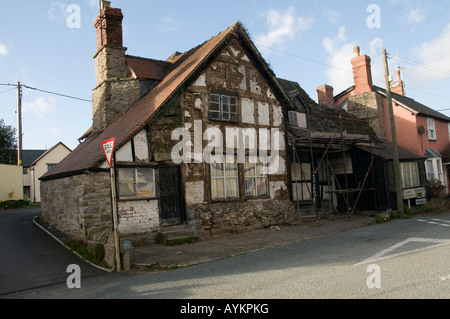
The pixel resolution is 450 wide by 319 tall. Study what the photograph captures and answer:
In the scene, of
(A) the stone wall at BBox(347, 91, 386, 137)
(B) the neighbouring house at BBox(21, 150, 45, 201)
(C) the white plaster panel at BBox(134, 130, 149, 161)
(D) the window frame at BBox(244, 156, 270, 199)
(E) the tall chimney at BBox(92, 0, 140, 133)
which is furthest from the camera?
(B) the neighbouring house at BBox(21, 150, 45, 201)

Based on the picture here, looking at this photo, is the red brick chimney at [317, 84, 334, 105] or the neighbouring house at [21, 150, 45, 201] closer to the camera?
the red brick chimney at [317, 84, 334, 105]

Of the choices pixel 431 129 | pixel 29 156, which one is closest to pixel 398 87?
pixel 431 129

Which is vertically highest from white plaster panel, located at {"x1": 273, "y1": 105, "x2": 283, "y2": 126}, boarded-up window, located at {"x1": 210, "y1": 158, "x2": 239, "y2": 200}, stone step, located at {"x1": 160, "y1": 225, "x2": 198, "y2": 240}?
white plaster panel, located at {"x1": 273, "y1": 105, "x2": 283, "y2": 126}

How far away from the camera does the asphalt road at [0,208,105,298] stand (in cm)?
715

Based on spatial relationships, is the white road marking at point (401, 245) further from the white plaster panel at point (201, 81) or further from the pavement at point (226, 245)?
the white plaster panel at point (201, 81)

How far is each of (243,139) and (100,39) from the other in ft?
27.3

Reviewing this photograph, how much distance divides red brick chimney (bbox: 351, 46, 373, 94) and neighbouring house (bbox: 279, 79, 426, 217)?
5.27m

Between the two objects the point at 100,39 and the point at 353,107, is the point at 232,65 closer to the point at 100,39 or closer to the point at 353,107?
the point at 100,39

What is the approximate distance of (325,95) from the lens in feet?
78.1

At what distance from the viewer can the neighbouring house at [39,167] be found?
119 ft

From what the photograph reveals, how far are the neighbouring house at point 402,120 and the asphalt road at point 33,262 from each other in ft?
61.9

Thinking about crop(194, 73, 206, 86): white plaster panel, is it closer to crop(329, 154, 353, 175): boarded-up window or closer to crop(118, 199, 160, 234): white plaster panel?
crop(118, 199, 160, 234): white plaster panel

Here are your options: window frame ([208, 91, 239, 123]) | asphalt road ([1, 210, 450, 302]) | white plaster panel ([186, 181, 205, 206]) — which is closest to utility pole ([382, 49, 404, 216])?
asphalt road ([1, 210, 450, 302])

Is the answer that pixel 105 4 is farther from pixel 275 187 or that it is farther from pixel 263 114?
pixel 275 187
